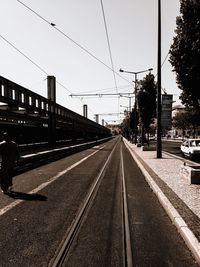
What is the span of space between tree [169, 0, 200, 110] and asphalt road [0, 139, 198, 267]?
7183mm

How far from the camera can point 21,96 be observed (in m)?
28.0

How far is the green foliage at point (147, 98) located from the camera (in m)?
47.8

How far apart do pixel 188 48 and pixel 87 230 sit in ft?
38.0

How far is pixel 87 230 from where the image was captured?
20.8 feet

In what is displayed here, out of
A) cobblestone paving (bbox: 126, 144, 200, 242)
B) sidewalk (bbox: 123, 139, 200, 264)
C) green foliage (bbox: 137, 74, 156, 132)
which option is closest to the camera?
sidewalk (bbox: 123, 139, 200, 264)

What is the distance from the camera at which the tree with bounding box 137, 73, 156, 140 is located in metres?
47.8

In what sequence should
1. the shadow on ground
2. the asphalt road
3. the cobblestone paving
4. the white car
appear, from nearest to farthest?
1. the asphalt road
2. the cobblestone paving
3. the shadow on ground
4. the white car

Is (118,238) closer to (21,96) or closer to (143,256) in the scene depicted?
(143,256)

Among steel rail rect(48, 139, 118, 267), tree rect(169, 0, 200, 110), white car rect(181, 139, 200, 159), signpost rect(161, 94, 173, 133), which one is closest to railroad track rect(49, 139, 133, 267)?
steel rail rect(48, 139, 118, 267)

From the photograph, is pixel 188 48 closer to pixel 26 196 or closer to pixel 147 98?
pixel 26 196

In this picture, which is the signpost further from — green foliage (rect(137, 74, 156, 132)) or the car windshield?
green foliage (rect(137, 74, 156, 132))

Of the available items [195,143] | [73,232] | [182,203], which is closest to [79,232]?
[73,232]

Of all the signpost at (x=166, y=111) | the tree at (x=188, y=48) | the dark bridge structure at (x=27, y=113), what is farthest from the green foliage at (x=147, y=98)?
the tree at (x=188, y=48)

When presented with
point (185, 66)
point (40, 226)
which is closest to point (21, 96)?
point (185, 66)
